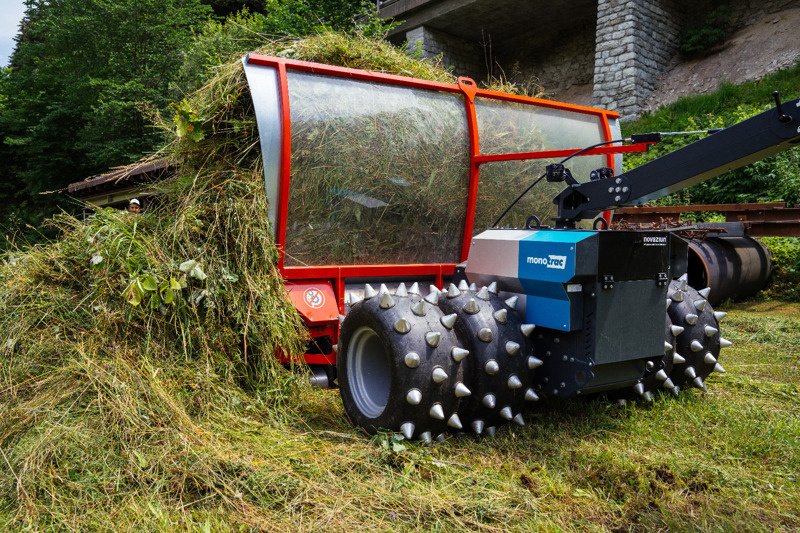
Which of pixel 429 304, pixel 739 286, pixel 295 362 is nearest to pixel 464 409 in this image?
pixel 429 304

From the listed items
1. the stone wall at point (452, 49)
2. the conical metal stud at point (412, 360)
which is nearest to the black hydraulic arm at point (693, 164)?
the conical metal stud at point (412, 360)

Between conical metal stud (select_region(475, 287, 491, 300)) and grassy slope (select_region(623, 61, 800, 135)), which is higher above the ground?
grassy slope (select_region(623, 61, 800, 135))

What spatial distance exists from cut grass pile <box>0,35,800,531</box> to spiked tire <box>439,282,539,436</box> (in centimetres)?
14

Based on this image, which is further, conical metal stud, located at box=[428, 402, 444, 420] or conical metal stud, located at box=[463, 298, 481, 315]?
conical metal stud, located at box=[463, 298, 481, 315]

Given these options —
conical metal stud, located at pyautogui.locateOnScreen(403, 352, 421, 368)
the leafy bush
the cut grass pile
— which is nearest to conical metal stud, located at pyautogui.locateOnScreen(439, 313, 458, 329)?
conical metal stud, located at pyautogui.locateOnScreen(403, 352, 421, 368)

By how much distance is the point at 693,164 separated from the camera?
333 cm

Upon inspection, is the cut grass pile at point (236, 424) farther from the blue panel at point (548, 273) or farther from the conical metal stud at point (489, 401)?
the blue panel at point (548, 273)

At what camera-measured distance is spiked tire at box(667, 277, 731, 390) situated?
4.13 m

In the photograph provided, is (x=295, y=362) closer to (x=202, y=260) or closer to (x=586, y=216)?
(x=202, y=260)

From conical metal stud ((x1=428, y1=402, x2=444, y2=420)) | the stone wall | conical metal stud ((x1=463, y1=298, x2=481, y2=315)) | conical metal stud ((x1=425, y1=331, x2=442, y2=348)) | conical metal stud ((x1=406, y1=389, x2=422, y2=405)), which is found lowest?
conical metal stud ((x1=428, y1=402, x2=444, y2=420))

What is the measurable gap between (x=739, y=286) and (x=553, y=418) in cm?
534

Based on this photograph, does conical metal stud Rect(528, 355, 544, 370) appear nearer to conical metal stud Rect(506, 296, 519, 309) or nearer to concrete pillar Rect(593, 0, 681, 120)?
conical metal stud Rect(506, 296, 519, 309)

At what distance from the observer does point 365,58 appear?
16.4ft

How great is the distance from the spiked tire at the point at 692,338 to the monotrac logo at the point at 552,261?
106 cm
